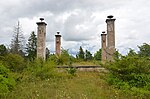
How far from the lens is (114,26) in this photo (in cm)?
1986

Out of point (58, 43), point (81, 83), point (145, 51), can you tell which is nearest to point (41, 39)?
point (58, 43)

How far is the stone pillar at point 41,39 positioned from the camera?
20.4 metres

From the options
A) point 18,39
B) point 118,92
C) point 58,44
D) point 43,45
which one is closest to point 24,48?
point 18,39

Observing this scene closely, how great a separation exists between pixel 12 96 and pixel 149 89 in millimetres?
5226

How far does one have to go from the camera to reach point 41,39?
68.0 ft

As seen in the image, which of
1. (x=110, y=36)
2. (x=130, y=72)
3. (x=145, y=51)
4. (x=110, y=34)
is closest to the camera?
(x=130, y=72)

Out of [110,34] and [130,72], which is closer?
[130,72]

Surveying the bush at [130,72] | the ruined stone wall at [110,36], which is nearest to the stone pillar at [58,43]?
the ruined stone wall at [110,36]

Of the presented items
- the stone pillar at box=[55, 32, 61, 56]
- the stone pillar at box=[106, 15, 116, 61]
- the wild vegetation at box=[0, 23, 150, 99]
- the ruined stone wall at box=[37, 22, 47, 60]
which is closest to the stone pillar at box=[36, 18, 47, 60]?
the ruined stone wall at box=[37, 22, 47, 60]

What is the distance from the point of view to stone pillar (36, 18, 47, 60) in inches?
803

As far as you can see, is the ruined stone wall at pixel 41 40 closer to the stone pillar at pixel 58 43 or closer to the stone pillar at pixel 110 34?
the stone pillar at pixel 58 43

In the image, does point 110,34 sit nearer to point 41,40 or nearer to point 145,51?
point 145,51

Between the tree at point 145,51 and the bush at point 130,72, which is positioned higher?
the tree at point 145,51

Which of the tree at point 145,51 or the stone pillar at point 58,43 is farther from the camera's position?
the stone pillar at point 58,43
